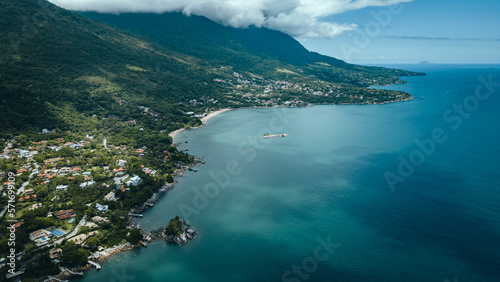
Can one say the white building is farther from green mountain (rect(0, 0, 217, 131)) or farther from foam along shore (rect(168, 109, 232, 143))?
green mountain (rect(0, 0, 217, 131))

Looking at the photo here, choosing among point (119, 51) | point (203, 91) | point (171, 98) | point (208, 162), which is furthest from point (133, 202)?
point (119, 51)

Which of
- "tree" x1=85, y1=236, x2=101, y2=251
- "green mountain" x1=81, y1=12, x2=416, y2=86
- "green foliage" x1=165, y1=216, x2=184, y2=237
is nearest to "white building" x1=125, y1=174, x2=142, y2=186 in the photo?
"tree" x1=85, y1=236, x2=101, y2=251

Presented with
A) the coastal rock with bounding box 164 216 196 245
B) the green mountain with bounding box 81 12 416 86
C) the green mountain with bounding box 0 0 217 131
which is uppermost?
the green mountain with bounding box 81 12 416 86

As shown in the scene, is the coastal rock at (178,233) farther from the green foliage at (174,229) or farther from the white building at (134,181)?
the white building at (134,181)

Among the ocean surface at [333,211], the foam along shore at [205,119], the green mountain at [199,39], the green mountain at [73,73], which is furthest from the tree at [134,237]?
the green mountain at [199,39]

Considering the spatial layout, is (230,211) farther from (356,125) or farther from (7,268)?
(356,125)

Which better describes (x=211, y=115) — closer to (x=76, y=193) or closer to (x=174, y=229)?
(x=76, y=193)
